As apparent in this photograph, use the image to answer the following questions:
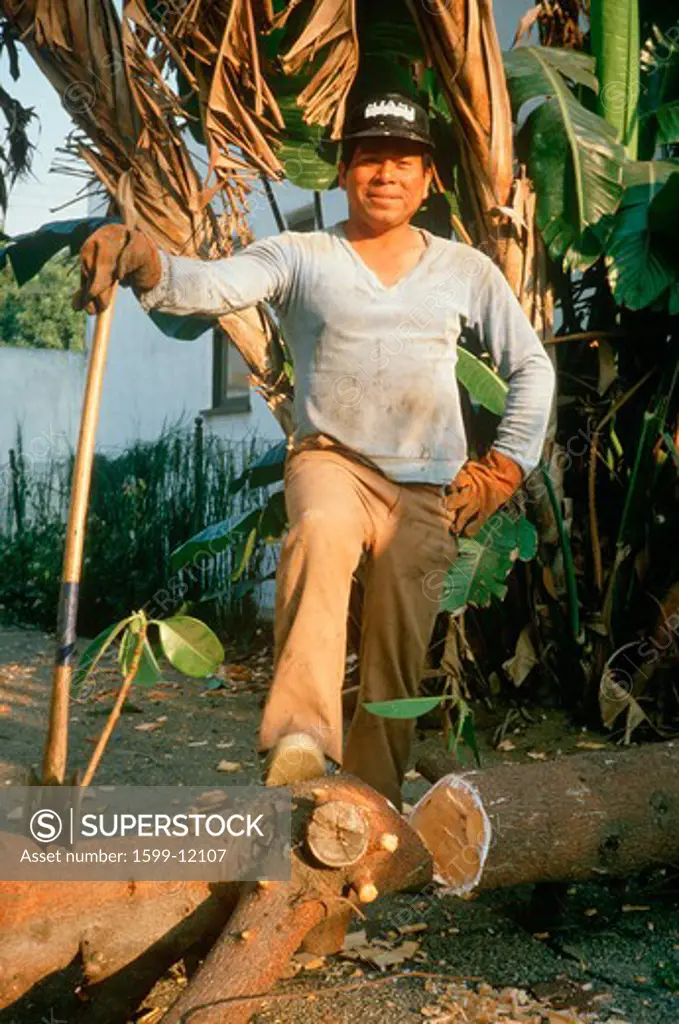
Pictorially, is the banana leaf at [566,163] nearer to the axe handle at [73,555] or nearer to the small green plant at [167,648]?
the axe handle at [73,555]

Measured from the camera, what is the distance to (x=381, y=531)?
2852 millimetres

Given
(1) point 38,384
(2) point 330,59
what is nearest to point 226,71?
(2) point 330,59

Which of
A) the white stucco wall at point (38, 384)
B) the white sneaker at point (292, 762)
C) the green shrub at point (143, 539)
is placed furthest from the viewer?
the white stucco wall at point (38, 384)

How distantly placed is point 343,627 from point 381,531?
1.05ft

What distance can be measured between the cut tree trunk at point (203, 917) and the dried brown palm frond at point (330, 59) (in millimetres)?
1724

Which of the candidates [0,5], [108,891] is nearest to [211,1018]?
[108,891]

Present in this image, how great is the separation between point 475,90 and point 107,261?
5.95 feet

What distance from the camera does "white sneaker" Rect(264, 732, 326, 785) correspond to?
2.46 meters

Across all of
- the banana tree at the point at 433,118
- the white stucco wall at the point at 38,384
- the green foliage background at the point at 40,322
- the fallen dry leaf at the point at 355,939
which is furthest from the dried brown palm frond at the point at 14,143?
the green foliage background at the point at 40,322

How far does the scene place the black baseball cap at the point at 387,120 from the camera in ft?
9.09

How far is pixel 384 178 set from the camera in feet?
9.21

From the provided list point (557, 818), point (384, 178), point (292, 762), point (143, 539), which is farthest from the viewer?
point (143, 539)

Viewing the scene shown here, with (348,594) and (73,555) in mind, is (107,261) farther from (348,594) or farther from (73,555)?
(348,594)

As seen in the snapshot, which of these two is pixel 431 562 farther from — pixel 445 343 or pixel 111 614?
pixel 111 614
